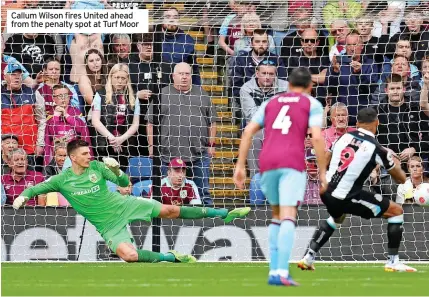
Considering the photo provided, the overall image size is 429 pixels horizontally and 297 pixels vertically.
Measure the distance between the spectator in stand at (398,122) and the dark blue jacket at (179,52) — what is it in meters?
2.80

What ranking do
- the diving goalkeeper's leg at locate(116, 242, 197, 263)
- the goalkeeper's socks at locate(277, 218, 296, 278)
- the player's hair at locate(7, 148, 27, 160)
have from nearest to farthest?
1. the goalkeeper's socks at locate(277, 218, 296, 278)
2. the diving goalkeeper's leg at locate(116, 242, 197, 263)
3. the player's hair at locate(7, 148, 27, 160)

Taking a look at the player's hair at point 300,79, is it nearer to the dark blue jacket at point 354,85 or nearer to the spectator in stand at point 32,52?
the dark blue jacket at point 354,85

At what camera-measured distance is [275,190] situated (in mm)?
10203

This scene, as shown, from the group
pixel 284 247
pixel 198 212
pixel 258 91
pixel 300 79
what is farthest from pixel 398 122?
pixel 284 247

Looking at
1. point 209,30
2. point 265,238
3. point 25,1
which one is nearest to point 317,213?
point 265,238

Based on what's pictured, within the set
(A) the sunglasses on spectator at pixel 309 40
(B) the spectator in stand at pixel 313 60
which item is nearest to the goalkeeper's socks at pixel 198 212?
(B) the spectator in stand at pixel 313 60

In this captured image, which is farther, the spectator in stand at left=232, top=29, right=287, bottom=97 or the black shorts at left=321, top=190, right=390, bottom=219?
the spectator in stand at left=232, top=29, right=287, bottom=97

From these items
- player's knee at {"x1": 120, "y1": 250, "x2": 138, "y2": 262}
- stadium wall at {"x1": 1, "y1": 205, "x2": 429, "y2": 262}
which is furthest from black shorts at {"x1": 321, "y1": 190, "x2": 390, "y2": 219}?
stadium wall at {"x1": 1, "y1": 205, "x2": 429, "y2": 262}

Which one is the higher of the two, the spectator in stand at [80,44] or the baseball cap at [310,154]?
the spectator in stand at [80,44]

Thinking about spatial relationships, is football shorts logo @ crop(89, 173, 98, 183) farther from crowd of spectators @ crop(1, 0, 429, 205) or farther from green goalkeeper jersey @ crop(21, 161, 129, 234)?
crowd of spectators @ crop(1, 0, 429, 205)

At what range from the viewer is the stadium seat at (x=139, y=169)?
52.3 ft

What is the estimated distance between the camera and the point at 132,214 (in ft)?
46.0

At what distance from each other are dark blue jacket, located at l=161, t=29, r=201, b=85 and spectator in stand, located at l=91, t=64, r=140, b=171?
2.00ft

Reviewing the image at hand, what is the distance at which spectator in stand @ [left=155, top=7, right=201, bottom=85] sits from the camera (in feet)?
53.4
